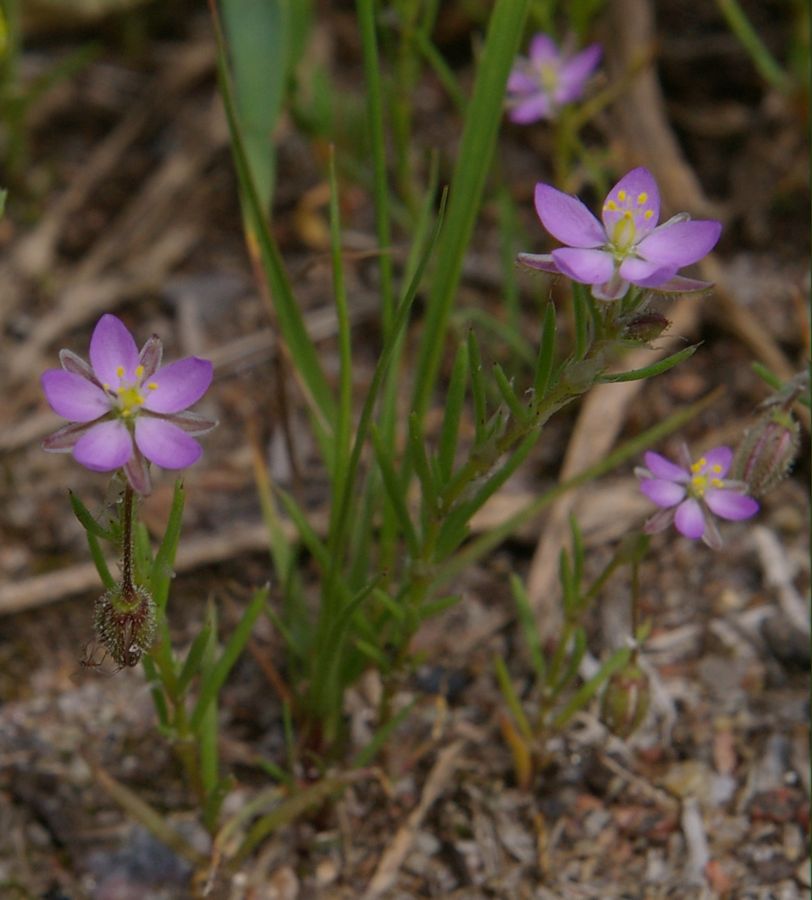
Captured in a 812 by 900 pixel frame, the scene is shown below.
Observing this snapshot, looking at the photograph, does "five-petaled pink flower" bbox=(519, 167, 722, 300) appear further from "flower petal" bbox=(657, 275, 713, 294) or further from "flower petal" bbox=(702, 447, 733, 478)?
"flower petal" bbox=(702, 447, 733, 478)

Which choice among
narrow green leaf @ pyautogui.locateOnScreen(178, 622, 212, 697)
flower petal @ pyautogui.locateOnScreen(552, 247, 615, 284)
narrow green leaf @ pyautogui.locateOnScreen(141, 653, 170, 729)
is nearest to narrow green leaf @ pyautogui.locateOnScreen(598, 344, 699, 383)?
flower petal @ pyautogui.locateOnScreen(552, 247, 615, 284)

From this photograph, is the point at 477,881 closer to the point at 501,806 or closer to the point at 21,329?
the point at 501,806

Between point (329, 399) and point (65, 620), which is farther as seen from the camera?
point (65, 620)

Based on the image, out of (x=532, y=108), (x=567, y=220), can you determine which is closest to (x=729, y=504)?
(x=567, y=220)

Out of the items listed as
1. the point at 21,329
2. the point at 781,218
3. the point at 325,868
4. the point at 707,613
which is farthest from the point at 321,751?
the point at 781,218

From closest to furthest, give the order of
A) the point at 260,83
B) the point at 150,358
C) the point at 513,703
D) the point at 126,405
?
the point at 126,405 → the point at 150,358 → the point at 513,703 → the point at 260,83

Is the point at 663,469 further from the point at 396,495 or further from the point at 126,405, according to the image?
the point at 126,405

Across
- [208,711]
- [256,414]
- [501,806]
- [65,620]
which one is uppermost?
[256,414]

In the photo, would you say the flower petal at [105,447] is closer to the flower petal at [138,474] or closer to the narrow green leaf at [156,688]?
the flower petal at [138,474]
